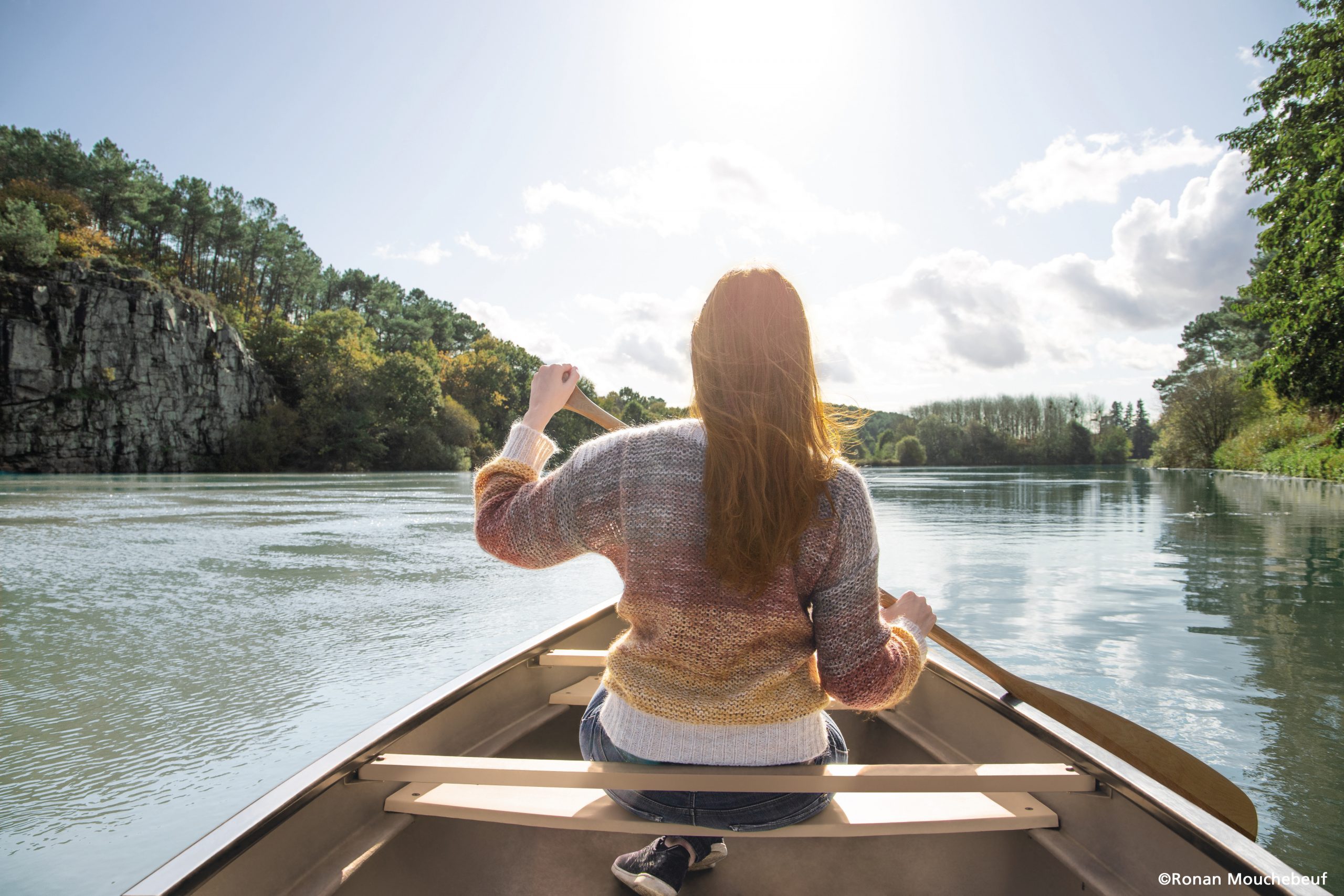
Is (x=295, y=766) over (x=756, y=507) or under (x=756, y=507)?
under

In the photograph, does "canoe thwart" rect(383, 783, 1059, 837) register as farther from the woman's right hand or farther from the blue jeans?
the woman's right hand

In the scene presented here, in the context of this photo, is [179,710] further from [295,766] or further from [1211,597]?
[1211,597]

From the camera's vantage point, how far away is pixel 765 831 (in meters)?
1.10

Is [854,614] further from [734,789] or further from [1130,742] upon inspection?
[1130,742]

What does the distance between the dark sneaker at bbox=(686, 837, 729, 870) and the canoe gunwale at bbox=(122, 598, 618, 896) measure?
597 mm

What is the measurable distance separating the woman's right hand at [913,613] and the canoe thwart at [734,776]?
0.72ft

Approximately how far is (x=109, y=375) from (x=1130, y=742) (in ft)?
109

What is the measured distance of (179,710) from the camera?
2.76 metres

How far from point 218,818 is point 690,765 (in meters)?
1.60

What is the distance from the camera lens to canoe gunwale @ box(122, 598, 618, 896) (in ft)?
2.99

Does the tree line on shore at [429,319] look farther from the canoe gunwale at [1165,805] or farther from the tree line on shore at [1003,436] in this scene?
the tree line on shore at [1003,436]

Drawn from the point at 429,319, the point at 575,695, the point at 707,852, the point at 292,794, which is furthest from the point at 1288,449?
the point at 429,319

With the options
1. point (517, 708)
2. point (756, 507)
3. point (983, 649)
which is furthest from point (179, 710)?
point (983, 649)

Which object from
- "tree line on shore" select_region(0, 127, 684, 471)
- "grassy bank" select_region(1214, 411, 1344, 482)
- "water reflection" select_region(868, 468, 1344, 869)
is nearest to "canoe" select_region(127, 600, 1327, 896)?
"water reflection" select_region(868, 468, 1344, 869)
